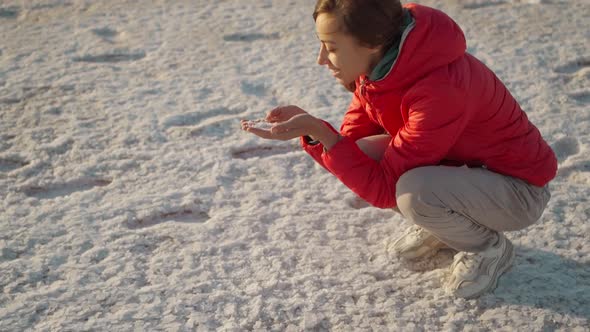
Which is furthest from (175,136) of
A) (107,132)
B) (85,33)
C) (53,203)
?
(85,33)

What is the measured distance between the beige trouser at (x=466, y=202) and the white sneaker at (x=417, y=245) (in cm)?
15

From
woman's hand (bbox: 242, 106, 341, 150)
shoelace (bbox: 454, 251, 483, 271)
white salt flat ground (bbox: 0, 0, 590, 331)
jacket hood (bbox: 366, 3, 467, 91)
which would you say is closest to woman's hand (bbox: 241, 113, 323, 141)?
woman's hand (bbox: 242, 106, 341, 150)

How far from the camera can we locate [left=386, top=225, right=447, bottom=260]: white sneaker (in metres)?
2.06

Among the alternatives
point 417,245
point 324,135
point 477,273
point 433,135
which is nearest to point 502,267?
point 477,273

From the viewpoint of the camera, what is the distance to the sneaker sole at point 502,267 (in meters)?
1.91

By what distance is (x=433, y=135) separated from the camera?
1.72 meters

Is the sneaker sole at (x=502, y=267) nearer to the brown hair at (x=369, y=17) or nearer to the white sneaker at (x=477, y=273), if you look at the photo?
the white sneaker at (x=477, y=273)

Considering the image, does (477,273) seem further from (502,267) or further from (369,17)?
(369,17)

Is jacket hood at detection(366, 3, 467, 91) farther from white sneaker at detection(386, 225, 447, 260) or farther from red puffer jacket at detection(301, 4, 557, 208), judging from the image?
white sneaker at detection(386, 225, 447, 260)

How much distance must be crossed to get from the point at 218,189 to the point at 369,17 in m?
0.97

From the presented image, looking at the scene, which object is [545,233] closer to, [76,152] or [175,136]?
[175,136]

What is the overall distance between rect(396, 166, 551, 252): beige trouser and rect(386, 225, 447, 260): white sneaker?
0.15 m

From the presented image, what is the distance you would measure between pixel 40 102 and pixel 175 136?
0.66m

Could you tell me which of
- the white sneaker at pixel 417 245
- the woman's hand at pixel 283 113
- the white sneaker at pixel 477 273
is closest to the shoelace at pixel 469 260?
the white sneaker at pixel 477 273
